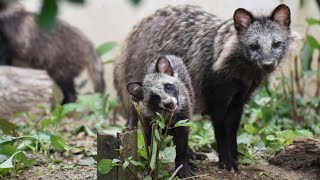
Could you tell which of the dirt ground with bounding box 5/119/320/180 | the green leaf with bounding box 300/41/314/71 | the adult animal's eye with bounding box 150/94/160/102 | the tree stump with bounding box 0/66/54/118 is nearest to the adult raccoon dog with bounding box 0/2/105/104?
the tree stump with bounding box 0/66/54/118

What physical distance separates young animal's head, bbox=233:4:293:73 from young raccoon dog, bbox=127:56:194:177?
0.64m

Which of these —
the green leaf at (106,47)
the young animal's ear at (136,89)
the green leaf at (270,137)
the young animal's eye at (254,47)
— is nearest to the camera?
the young animal's ear at (136,89)

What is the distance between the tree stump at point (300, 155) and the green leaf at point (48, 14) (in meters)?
3.64

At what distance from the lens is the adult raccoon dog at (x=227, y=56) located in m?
5.00

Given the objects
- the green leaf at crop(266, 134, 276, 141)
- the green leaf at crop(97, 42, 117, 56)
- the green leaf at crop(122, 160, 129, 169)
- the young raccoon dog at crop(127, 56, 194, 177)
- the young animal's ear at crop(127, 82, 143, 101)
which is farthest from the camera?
the green leaf at crop(97, 42, 117, 56)

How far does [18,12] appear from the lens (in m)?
10.5

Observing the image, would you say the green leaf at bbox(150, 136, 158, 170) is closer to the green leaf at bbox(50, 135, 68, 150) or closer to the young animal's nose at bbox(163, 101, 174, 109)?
the young animal's nose at bbox(163, 101, 174, 109)

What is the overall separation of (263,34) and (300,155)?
3.54 feet

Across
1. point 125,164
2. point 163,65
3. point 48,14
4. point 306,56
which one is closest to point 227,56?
point 163,65

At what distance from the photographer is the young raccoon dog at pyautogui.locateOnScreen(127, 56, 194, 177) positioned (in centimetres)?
450

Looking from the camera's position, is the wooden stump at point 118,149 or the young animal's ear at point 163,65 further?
the young animal's ear at point 163,65

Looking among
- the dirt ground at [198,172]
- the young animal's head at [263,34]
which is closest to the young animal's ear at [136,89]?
the dirt ground at [198,172]

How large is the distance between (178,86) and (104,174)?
35.1 inches

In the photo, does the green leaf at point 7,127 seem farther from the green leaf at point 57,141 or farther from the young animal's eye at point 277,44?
the young animal's eye at point 277,44
